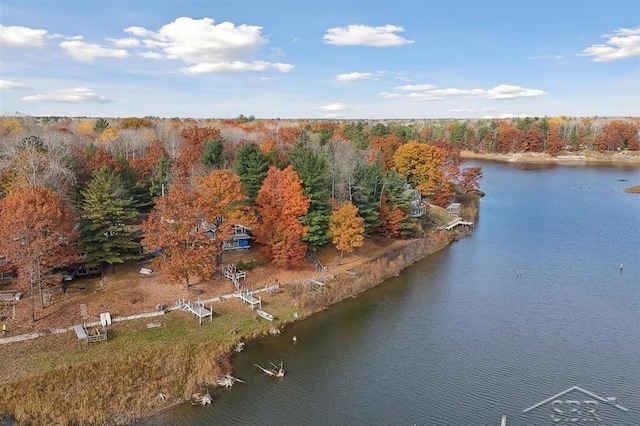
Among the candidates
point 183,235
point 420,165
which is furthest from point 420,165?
point 183,235

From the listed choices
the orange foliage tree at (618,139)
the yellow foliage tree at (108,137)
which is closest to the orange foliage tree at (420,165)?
the yellow foliage tree at (108,137)

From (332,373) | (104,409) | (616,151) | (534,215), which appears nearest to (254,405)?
(332,373)

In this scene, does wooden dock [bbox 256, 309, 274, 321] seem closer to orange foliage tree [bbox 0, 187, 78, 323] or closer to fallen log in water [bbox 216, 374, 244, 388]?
fallen log in water [bbox 216, 374, 244, 388]

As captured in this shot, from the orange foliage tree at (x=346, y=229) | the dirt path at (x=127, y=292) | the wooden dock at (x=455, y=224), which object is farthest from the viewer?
the wooden dock at (x=455, y=224)

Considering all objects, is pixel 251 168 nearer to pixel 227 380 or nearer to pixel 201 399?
pixel 227 380

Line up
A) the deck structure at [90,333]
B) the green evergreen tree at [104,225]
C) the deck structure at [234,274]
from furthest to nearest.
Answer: the deck structure at [234,274] → the green evergreen tree at [104,225] → the deck structure at [90,333]

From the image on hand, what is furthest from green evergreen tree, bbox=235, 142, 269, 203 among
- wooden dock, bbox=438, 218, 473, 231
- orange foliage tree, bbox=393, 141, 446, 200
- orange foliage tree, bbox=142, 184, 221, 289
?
orange foliage tree, bbox=393, 141, 446, 200

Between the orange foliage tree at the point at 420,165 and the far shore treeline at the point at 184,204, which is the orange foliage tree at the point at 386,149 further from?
the far shore treeline at the point at 184,204
